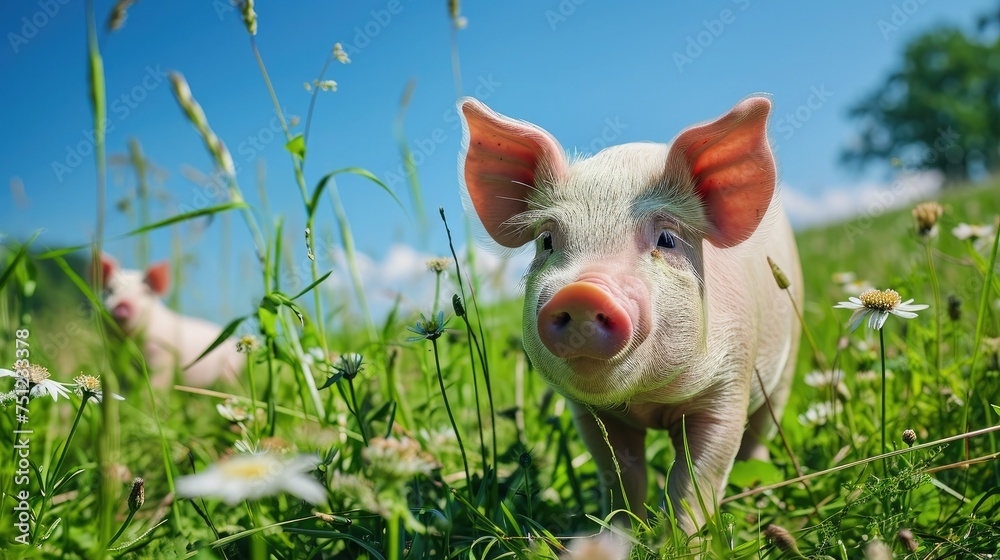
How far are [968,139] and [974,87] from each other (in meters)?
4.57

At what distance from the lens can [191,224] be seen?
4.67m

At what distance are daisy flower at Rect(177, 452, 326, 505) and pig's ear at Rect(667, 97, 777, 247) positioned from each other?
4.54 ft

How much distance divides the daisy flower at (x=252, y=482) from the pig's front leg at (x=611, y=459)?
1.17 meters

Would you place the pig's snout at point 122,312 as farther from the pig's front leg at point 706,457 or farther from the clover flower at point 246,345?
the pig's front leg at point 706,457

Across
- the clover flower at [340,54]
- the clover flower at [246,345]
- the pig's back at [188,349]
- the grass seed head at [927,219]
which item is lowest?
the pig's back at [188,349]

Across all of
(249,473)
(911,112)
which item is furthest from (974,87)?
(249,473)

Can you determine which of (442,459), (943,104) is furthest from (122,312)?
(943,104)

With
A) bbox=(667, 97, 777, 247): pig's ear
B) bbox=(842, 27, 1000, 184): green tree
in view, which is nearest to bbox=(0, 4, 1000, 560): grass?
bbox=(667, 97, 777, 247): pig's ear

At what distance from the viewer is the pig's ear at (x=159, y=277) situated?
16.8ft

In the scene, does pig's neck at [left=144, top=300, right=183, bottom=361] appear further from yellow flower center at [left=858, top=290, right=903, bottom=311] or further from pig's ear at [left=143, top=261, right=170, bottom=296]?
yellow flower center at [left=858, top=290, right=903, bottom=311]

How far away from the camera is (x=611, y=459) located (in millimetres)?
2145

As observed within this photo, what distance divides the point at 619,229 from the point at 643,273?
15 cm

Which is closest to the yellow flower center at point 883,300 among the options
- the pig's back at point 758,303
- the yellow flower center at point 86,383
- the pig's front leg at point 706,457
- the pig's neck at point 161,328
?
the pig's back at point 758,303

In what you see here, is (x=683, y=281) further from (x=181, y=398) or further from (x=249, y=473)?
(x=181, y=398)
